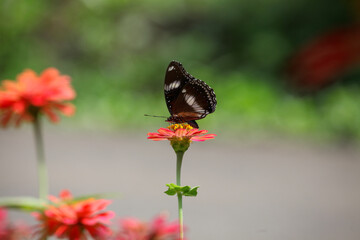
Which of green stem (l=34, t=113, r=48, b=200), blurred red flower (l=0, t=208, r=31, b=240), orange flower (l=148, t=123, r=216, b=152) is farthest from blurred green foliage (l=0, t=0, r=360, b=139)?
orange flower (l=148, t=123, r=216, b=152)

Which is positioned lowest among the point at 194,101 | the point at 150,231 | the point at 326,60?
the point at 150,231

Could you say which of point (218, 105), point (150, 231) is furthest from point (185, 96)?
point (218, 105)

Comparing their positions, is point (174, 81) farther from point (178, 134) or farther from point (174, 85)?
point (178, 134)

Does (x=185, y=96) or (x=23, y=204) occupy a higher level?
(x=185, y=96)

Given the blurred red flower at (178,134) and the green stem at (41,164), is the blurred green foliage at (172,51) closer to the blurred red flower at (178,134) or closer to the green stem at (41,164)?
the green stem at (41,164)

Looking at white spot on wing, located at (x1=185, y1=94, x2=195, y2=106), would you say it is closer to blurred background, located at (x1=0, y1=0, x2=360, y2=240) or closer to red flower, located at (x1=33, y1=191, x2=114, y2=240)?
red flower, located at (x1=33, y1=191, x2=114, y2=240)

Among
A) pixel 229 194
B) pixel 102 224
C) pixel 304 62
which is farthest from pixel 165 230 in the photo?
pixel 304 62

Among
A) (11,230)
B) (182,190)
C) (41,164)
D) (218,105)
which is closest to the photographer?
(182,190)
